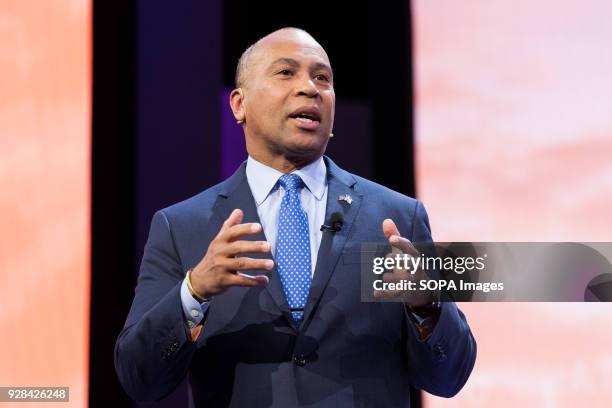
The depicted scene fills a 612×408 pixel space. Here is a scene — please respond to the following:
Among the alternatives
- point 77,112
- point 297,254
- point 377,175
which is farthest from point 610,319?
point 77,112

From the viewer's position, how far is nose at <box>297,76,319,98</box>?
2.29 metres

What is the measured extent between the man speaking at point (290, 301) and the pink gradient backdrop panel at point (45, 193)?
27.7 inches

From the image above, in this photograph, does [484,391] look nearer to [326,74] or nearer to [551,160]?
[551,160]

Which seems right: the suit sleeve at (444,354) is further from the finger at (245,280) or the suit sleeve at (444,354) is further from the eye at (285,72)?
the eye at (285,72)

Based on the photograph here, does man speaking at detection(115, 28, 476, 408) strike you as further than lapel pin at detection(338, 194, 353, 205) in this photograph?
No

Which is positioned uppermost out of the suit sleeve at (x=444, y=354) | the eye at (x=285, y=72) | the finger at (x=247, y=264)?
the eye at (x=285, y=72)

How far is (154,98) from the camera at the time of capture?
9.82 ft

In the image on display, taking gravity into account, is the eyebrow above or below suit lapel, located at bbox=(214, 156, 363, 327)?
above

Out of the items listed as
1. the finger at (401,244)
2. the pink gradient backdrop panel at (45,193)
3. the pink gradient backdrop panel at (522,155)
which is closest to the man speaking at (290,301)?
the finger at (401,244)

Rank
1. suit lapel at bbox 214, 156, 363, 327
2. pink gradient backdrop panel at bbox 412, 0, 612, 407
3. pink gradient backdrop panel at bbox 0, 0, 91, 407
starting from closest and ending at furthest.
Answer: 1. suit lapel at bbox 214, 156, 363, 327
2. pink gradient backdrop panel at bbox 412, 0, 612, 407
3. pink gradient backdrop panel at bbox 0, 0, 91, 407

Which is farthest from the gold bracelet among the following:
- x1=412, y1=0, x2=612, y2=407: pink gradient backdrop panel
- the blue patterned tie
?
x1=412, y1=0, x2=612, y2=407: pink gradient backdrop panel

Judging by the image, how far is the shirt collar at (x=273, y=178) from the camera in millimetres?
2285

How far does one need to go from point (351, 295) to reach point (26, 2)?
160 cm

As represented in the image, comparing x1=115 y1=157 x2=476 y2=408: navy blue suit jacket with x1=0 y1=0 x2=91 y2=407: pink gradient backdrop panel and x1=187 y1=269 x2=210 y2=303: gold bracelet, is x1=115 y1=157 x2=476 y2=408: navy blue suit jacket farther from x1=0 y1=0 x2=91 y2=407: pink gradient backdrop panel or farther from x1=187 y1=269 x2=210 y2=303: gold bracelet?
x1=0 y1=0 x2=91 y2=407: pink gradient backdrop panel
